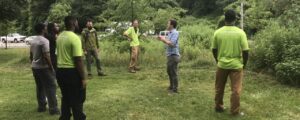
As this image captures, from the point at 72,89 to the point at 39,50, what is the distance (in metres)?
1.67

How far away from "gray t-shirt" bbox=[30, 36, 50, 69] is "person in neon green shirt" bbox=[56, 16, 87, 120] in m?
1.25

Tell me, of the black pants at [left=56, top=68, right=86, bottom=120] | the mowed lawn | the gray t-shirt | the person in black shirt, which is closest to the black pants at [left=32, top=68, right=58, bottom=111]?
the gray t-shirt

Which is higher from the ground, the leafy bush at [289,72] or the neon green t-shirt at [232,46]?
the neon green t-shirt at [232,46]

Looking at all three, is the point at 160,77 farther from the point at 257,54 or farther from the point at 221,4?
the point at 221,4

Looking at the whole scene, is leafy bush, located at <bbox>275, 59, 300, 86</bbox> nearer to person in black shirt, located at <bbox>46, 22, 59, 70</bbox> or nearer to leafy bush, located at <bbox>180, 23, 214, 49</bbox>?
person in black shirt, located at <bbox>46, 22, 59, 70</bbox>

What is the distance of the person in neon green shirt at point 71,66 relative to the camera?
6.47 meters

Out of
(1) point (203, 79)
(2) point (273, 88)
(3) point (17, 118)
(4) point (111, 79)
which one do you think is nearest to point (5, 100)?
(3) point (17, 118)

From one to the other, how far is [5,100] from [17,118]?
190cm

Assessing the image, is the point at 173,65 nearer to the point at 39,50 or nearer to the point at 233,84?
the point at 233,84

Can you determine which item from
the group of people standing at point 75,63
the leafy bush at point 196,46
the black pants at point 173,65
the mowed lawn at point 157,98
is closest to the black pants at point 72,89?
the group of people standing at point 75,63

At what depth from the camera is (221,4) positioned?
2333 inches

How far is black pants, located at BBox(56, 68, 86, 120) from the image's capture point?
6.53 m

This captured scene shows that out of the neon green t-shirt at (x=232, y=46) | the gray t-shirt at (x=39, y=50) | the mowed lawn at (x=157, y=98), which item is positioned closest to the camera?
the neon green t-shirt at (x=232, y=46)

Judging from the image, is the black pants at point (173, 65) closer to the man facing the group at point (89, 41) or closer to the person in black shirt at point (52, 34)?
the person in black shirt at point (52, 34)
